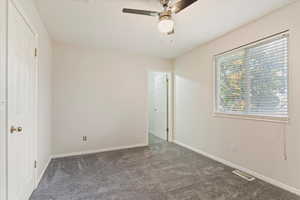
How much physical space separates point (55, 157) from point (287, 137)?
13.4 ft

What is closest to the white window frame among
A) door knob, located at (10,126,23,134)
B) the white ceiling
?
the white ceiling

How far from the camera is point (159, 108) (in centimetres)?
504

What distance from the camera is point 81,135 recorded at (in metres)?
3.49

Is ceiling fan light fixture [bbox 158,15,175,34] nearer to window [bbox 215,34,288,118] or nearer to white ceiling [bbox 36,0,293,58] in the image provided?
white ceiling [bbox 36,0,293,58]

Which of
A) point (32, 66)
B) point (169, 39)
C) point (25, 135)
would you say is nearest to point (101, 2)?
point (32, 66)

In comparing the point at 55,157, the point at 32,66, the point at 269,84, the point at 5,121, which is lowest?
the point at 55,157

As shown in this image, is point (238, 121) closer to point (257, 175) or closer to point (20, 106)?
point (257, 175)

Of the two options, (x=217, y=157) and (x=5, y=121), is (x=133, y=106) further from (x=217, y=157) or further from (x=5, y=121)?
(x=5, y=121)

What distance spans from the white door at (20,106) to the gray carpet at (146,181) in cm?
46

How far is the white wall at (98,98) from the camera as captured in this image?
3346mm

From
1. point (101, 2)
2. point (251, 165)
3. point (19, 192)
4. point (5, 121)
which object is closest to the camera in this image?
point (5, 121)

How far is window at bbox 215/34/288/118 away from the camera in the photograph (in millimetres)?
2184

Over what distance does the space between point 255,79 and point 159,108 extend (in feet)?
9.74

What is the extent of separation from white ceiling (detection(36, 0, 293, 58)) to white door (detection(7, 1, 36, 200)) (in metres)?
0.65
